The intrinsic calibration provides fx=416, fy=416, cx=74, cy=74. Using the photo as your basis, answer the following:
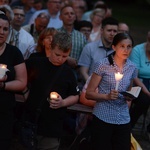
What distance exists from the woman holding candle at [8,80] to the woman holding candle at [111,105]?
2.78 feet

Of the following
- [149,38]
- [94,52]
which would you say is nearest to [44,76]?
[94,52]

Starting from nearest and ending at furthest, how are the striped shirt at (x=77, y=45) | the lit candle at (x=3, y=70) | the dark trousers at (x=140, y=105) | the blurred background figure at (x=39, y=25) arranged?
the lit candle at (x=3, y=70) < the dark trousers at (x=140, y=105) < the striped shirt at (x=77, y=45) < the blurred background figure at (x=39, y=25)

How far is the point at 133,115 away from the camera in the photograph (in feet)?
20.6

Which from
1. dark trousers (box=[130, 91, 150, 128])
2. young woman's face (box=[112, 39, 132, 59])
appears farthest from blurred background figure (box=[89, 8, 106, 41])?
young woman's face (box=[112, 39, 132, 59])

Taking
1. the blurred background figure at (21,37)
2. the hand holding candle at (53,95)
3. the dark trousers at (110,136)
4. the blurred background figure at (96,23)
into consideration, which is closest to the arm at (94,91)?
the dark trousers at (110,136)

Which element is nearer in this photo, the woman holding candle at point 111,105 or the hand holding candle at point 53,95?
the hand holding candle at point 53,95

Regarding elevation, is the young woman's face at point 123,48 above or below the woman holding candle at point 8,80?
above

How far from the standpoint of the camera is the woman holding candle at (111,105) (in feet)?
15.0

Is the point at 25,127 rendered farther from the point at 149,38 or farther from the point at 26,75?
the point at 149,38

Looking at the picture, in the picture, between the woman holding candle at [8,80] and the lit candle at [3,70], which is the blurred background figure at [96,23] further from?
the lit candle at [3,70]

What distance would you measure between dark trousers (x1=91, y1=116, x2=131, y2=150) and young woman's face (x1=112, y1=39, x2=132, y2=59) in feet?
2.51

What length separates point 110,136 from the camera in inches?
182

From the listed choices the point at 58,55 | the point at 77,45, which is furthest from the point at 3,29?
the point at 77,45

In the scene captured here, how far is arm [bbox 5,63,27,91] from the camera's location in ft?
13.8
